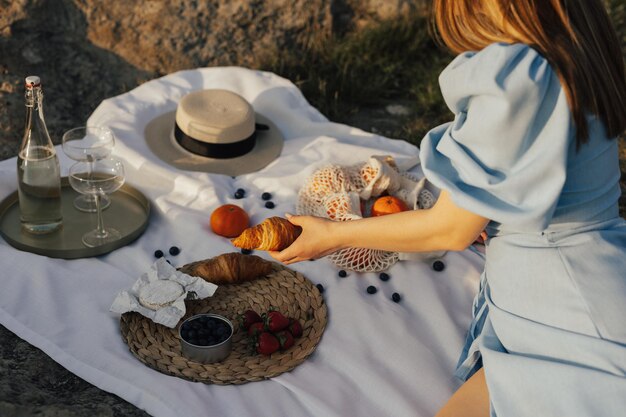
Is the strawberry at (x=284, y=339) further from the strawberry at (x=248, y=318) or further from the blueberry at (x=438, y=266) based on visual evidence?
the blueberry at (x=438, y=266)

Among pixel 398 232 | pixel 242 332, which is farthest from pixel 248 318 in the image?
pixel 398 232

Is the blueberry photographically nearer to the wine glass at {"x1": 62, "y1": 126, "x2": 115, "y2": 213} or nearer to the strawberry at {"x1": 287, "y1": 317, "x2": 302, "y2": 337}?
the strawberry at {"x1": 287, "y1": 317, "x2": 302, "y2": 337}

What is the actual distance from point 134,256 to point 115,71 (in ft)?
6.43

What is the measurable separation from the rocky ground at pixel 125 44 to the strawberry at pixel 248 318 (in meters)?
2.05

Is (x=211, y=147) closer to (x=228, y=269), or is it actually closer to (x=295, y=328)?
(x=228, y=269)

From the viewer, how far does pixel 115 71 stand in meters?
4.49

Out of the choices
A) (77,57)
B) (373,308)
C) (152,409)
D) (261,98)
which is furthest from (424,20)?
(152,409)

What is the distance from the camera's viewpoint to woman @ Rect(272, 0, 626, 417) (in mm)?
1696

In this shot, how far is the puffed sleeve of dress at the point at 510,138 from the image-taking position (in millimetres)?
1680

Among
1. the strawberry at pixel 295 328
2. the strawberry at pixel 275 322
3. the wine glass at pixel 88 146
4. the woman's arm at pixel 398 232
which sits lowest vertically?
the strawberry at pixel 295 328

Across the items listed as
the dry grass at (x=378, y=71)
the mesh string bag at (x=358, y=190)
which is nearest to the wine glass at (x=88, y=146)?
the mesh string bag at (x=358, y=190)

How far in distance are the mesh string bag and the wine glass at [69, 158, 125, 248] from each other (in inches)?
29.0

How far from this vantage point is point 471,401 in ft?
6.74

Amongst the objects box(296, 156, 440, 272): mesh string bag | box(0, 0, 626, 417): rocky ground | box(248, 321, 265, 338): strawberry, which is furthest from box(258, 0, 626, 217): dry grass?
box(248, 321, 265, 338): strawberry
